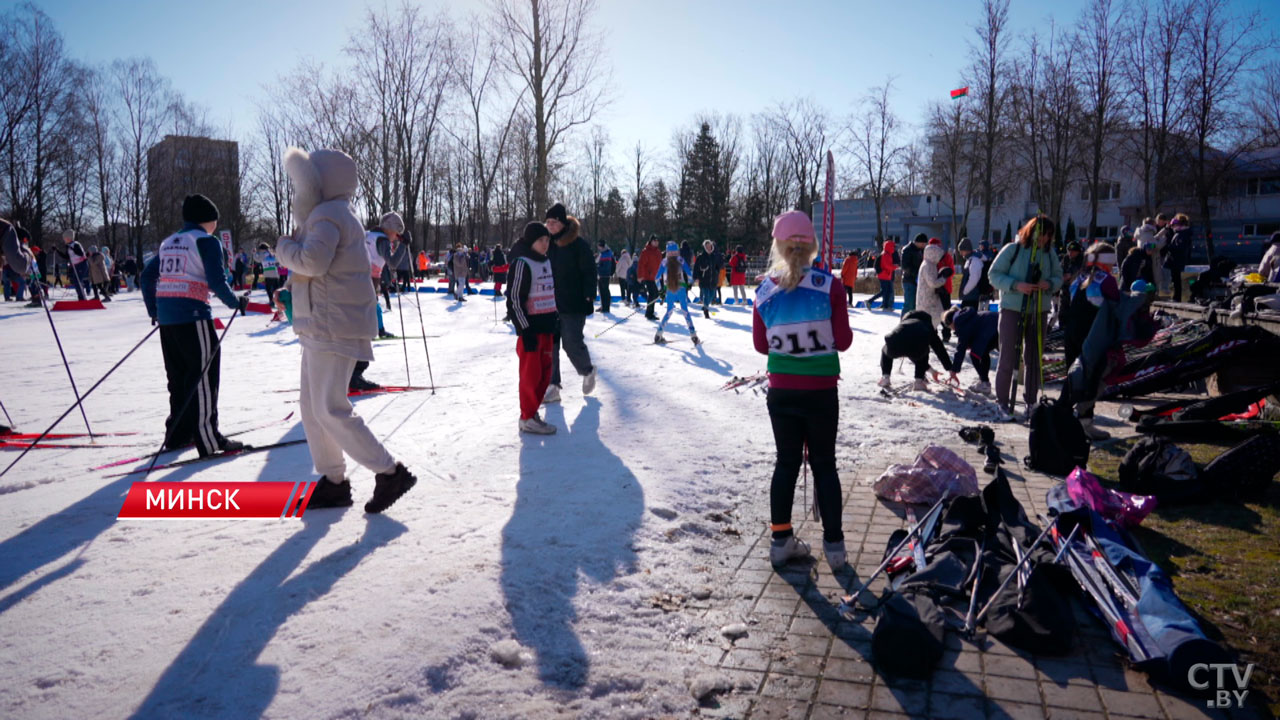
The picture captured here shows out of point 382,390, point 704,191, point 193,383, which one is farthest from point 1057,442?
point 704,191

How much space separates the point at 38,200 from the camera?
106 feet

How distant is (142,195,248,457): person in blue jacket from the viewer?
5.25 meters

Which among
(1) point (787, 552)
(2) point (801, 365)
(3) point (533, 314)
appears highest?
(3) point (533, 314)

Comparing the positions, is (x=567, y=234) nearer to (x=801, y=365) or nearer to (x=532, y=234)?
(x=532, y=234)

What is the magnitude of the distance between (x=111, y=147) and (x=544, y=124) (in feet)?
95.8

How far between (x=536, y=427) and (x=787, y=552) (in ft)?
9.94

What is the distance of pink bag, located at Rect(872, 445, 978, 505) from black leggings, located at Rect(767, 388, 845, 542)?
127cm

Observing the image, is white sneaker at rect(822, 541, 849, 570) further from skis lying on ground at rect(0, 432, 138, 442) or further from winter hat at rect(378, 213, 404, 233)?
winter hat at rect(378, 213, 404, 233)

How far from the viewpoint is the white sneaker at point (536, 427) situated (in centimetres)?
625

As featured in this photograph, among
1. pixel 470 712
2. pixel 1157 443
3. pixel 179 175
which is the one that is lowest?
pixel 470 712

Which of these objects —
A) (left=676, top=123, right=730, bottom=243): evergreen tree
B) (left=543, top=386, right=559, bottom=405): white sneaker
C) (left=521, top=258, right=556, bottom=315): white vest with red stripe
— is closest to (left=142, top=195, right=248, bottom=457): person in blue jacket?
(left=521, top=258, right=556, bottom=315): white vest with red stripe

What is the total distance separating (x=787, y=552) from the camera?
12.3ft

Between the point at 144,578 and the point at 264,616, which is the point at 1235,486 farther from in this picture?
the point at 144,578

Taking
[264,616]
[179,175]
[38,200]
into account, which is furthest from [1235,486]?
[179,175]
